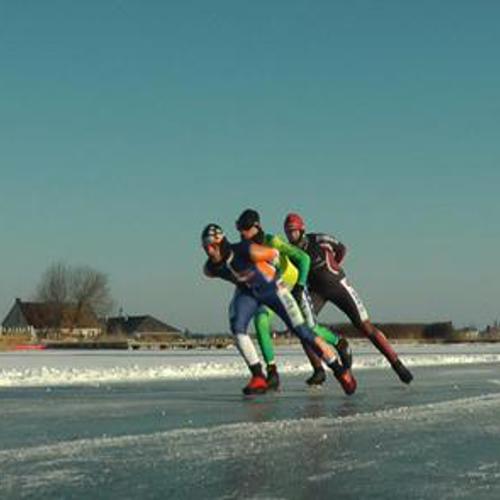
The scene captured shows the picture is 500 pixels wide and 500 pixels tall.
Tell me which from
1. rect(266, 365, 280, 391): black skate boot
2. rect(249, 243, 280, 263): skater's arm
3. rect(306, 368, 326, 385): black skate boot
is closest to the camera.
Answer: rect(249, 243, 280, 263): skater's arm

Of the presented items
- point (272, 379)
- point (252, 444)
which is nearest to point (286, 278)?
point (272, 379)

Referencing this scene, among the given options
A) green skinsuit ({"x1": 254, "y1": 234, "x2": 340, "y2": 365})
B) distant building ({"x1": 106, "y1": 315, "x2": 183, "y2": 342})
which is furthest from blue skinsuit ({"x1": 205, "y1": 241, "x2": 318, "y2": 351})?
distant building ({"x1": 106, "y1": 315, "x2": 183, "y2": 342})

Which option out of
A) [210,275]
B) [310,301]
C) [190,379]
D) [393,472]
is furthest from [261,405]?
[190,379]

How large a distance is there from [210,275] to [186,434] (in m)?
3.09

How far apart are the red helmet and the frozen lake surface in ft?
5.14

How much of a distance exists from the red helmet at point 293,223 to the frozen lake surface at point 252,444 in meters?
1.57

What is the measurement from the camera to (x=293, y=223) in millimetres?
8906

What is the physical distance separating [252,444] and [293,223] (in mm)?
4442

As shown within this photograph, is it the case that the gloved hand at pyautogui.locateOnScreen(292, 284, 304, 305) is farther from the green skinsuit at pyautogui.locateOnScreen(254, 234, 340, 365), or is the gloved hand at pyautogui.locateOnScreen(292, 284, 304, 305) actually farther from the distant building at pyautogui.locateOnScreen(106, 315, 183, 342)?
the distant building at pyautogui.locateOnScreen(106, 315, 183, 342)

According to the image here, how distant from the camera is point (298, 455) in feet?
14.2

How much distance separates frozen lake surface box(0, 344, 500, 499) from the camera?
3584 millimetres

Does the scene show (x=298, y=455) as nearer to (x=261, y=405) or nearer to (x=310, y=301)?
(x=261, y=405)

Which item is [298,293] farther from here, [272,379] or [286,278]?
[272,379]

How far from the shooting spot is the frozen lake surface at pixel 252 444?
358 centimetres
